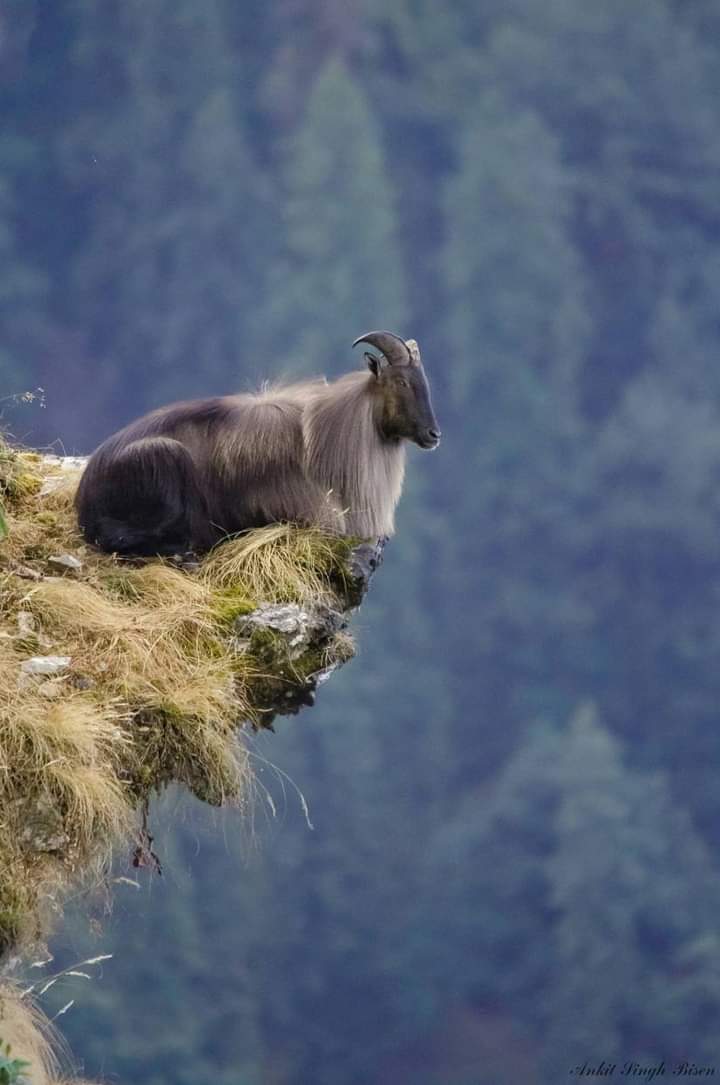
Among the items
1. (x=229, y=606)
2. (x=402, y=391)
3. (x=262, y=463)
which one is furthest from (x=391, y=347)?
(x=229, y=606)

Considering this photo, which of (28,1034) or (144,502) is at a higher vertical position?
(144,502)

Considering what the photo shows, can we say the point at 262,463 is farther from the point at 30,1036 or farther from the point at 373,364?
the point at 30,1036

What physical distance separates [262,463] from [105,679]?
76.6 inches

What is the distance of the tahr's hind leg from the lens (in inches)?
311

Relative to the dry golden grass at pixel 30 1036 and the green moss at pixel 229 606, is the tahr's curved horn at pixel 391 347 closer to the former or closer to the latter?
the green moss at pixel 229 606

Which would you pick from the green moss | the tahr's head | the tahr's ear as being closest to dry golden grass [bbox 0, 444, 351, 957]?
the green moss

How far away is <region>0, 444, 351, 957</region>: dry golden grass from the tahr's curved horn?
1.19 meters

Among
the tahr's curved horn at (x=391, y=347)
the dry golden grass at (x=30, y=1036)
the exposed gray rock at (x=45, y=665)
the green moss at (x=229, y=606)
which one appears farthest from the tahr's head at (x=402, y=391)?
the dry golden grass at (x=30, y=1036)

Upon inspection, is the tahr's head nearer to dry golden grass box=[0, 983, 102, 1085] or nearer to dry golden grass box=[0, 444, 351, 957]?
dry golden grass box=[0, 444, 351, 957]

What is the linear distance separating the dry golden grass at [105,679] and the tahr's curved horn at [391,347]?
3.91 ft

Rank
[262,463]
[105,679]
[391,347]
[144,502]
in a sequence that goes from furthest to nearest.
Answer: [391,347] → [262,463] → [144,502] → [105,679]

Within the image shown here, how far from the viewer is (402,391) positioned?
848 centimetres

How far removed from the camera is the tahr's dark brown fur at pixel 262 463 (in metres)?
7.95

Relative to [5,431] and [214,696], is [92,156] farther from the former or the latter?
[214,696]
